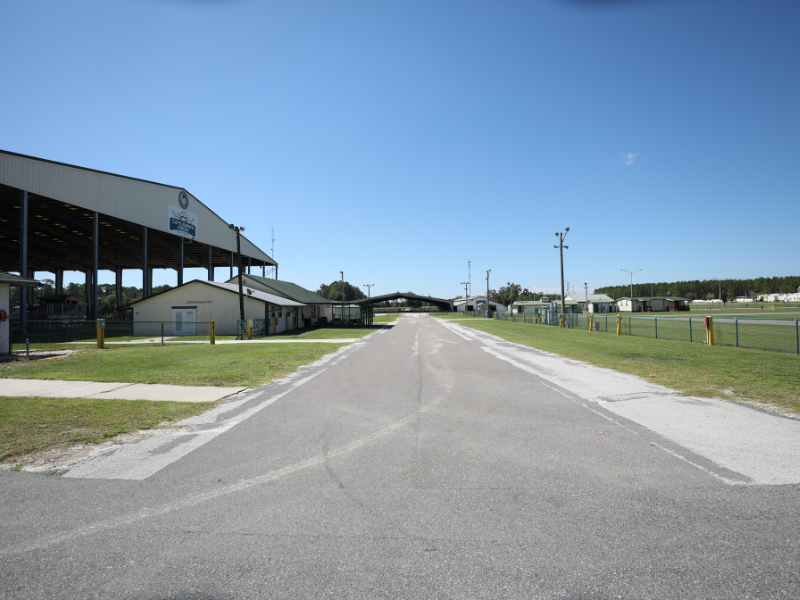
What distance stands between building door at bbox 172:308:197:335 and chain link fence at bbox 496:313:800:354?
32.0 m

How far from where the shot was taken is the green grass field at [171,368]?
11664 mm

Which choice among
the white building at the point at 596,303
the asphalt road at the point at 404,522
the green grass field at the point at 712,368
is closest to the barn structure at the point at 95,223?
the green grass field at the point at 712,368

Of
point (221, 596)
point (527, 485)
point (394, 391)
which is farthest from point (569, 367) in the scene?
point (221, 596)

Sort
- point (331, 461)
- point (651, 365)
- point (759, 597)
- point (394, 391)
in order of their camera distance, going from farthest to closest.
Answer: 1. point (651, 365)
2. point (394, 391)
3. point (331, 461)
4. point (759, 597)

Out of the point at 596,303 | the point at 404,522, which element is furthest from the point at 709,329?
the point at 596,303

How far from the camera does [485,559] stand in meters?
3.09

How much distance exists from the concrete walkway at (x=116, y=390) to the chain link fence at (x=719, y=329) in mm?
17394

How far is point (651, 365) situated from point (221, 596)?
14.2 m

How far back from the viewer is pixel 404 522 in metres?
3.63

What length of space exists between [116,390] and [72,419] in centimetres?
288

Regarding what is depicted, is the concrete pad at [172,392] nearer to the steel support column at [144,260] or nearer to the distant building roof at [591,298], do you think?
the steel support column at [144,260]

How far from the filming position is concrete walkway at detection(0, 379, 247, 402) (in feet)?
30.0

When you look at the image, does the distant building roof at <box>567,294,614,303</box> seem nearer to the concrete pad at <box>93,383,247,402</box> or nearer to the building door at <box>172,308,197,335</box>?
the building door at <box>172,308,197,335</box>

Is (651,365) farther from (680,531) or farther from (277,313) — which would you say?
(277,313)
